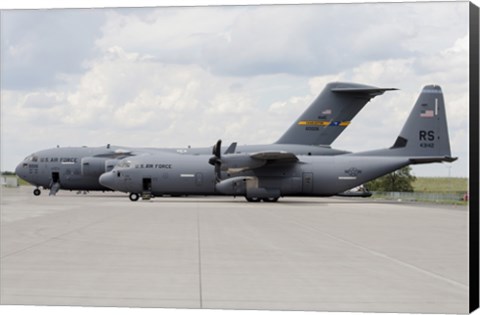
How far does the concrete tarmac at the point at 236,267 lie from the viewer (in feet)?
33.9

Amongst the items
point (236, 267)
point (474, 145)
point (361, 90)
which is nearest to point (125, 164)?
point (361, 90)

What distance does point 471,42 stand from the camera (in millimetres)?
9617

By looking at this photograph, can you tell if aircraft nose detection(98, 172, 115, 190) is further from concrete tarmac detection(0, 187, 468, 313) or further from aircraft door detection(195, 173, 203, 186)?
concrete tarmac detection(0, 187, 468, 313)

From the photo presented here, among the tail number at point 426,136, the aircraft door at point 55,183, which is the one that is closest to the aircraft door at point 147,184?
the aircraft door at point 55,183

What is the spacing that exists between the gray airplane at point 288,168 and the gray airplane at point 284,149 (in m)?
5.36

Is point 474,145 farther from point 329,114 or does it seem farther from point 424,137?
point 329,114

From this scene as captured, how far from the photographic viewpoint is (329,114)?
55.1m

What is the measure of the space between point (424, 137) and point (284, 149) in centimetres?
1069

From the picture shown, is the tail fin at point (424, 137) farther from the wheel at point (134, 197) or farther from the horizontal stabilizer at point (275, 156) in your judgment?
the wheel at point (134, 197)

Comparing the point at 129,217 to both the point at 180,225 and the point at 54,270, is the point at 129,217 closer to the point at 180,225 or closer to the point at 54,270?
the point at 180,225

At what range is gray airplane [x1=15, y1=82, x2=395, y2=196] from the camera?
178ft

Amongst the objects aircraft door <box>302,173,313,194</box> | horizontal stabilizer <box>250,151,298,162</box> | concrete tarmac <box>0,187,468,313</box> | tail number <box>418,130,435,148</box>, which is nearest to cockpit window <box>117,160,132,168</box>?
horizontal stabilizer <box>250,151,298,162</box>

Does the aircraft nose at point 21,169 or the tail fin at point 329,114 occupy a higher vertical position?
Result: the tail fin at point 329,114

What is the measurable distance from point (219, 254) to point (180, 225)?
369 inches
